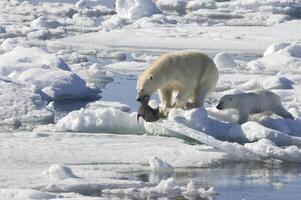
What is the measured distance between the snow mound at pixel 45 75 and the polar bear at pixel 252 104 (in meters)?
2.69

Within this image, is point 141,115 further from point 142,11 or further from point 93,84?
point 142,11

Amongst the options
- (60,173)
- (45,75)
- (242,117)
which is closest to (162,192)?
(60,173)

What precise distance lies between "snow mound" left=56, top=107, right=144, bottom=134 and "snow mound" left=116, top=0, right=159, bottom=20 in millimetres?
13980

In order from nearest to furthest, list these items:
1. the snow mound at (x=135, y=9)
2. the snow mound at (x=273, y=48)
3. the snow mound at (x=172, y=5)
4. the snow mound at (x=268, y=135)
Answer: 1. the snow mound at (x=268, y=135)
2. the snow mound at (x=273, y=48)
3. the snow mound at (x=135, y=9)
4. the snow mound at (x=172, y=5)

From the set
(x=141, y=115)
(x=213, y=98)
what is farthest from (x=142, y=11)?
(x=141, y=115)

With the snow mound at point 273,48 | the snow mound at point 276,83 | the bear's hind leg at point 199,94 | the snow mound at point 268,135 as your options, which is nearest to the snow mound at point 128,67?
the snow mound at point 273,48

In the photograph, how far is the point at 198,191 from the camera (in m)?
5.23

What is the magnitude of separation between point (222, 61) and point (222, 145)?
6220 mm

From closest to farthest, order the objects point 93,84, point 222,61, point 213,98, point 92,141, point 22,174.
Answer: point 22,174, point 92,141, point 213,98, point 93,84, point 222,61

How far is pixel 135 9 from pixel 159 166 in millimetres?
15835

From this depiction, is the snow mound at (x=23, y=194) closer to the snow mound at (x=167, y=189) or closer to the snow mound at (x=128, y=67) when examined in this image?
the snow mound at (x=167, y=189)

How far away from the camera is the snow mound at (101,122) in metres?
7.41

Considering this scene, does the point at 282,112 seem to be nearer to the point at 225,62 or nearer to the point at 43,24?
the point at 225,62

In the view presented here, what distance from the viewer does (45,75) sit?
34.1 feet
